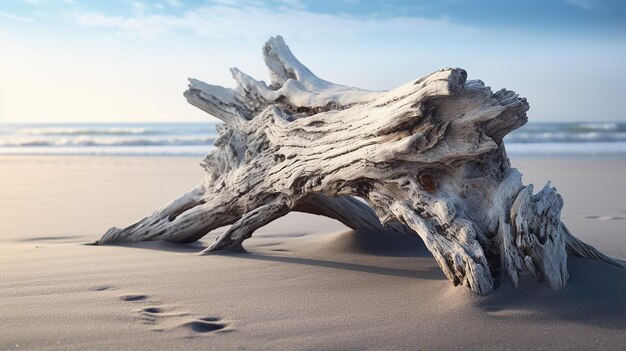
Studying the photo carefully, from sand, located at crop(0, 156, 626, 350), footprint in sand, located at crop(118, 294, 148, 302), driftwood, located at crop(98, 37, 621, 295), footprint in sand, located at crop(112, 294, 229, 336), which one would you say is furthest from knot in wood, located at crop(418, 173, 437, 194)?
footprint in sand, located at crop(118, 294, 148, 302)

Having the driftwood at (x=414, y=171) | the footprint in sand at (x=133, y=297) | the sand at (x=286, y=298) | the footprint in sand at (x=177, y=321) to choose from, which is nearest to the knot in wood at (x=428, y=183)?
the driftwood at (x=414, y=171)

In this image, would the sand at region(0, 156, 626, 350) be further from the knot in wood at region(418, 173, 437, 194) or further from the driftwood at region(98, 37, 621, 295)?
the knot in wood at region(418, 173, 437, 194)

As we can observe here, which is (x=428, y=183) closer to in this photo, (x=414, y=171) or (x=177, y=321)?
(x=414, y=171)

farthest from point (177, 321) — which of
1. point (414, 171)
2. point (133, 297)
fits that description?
point (414, 171)

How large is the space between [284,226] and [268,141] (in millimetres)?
1825

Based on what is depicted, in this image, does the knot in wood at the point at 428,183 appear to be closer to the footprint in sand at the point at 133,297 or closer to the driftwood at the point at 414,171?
the driftwood at the point at 414,171

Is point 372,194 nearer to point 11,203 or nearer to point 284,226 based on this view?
point 284,226

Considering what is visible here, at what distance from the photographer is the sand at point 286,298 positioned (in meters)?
2.87

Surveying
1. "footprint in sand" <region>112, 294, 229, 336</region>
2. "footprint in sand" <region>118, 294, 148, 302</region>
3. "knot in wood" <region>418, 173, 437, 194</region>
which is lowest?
"footprint in sand" <region>112, 294, 229, 336</region>

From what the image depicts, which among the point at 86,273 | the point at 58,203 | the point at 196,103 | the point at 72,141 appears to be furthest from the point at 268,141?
the point at 72,141

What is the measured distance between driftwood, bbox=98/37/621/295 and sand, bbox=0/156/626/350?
19cm

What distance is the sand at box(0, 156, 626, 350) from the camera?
A: 2.87 meters

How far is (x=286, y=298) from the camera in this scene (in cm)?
354

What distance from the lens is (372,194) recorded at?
398cm
